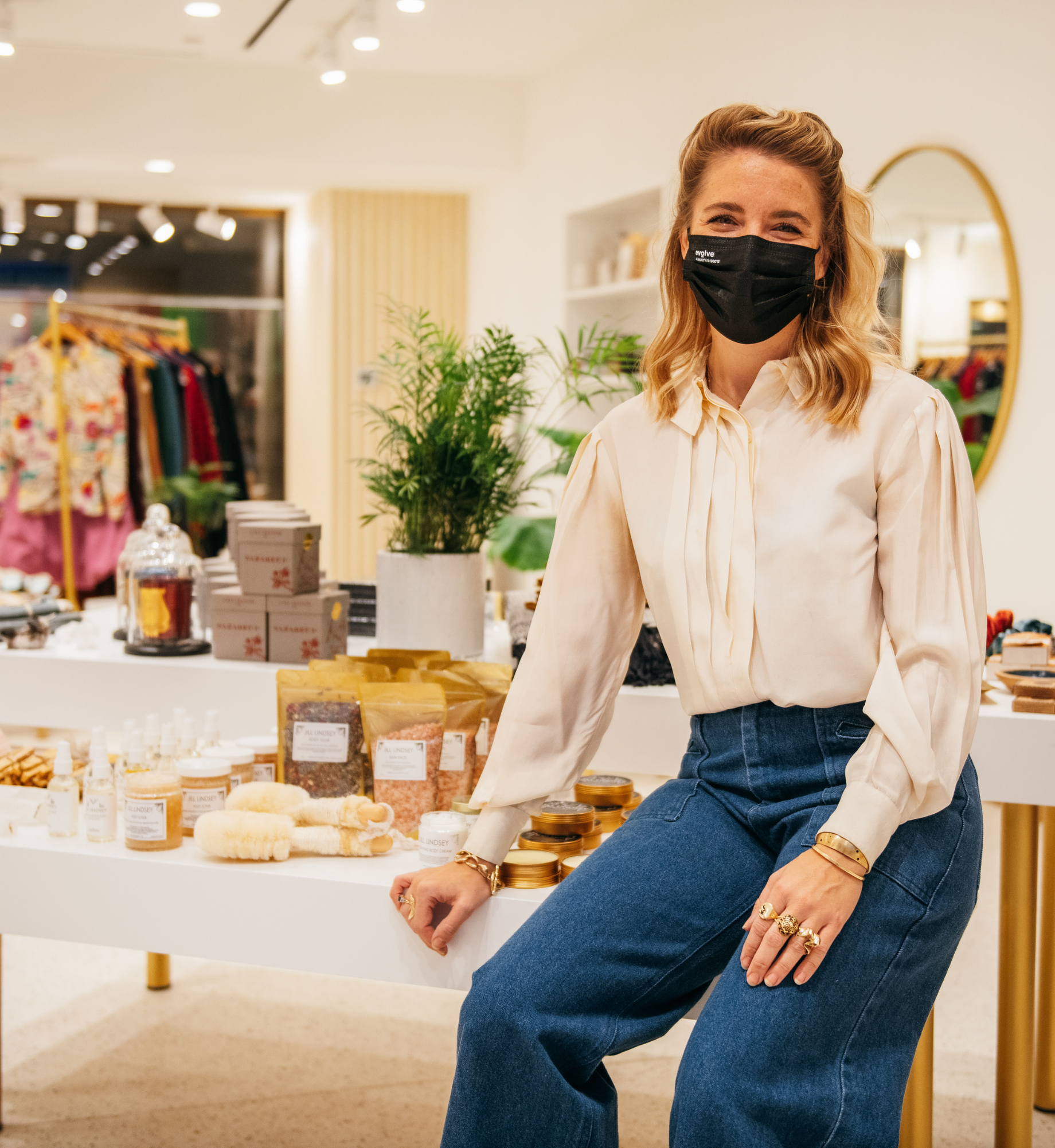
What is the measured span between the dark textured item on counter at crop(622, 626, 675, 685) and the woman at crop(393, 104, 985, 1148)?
62 cm

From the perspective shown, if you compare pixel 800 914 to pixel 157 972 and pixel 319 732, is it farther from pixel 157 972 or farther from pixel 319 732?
pixel 157 972

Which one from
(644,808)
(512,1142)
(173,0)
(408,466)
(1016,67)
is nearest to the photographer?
(512,1142)

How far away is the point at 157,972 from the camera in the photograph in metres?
2.85

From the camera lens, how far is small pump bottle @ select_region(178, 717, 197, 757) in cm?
191

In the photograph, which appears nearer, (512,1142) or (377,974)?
(512,1142)

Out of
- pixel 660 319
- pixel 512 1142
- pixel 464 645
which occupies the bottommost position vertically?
pixel 512 1142

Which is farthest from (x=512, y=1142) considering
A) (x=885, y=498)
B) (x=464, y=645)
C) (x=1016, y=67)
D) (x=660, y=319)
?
(x=1016, y=67)

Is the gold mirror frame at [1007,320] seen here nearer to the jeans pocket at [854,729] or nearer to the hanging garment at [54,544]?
the jeans pocket at [854,729]

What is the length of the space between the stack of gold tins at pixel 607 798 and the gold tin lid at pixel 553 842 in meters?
0.11

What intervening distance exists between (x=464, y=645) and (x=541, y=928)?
3.59ft

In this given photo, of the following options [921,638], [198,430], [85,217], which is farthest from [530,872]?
[85,217]

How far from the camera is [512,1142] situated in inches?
48.5

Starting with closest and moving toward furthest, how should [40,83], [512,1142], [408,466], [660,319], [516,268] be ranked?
[512,1142] < [660,319] < [408,466] < [40,83] < [516,268]

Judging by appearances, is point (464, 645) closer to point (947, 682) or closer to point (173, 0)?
point (947, 682)
